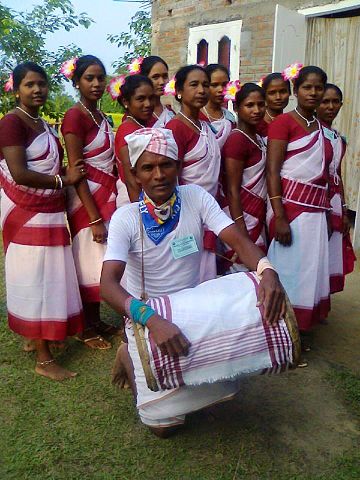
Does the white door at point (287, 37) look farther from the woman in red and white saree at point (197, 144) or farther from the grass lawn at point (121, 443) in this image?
the grass lawn at point (121, 443)

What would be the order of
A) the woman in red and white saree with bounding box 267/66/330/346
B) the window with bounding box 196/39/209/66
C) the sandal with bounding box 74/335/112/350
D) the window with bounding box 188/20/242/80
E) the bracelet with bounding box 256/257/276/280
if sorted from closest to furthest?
the bracelet with bounding box 256/257/276/280 < the woman in red and white saree with bounding box 267/66/330/346 < the sandal with bounding box 74/335/112/350 < the window with bounding box 188/20/242/80 < the window with bounding box 196/39/209/66

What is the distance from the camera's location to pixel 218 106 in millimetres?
4004

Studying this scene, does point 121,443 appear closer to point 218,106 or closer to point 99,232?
point 99,232

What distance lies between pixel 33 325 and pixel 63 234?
58cm

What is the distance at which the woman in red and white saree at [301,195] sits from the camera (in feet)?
10.7

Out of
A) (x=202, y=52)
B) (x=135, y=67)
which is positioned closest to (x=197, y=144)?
(x=135, y=67)

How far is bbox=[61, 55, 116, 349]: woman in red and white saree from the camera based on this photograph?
3.29m

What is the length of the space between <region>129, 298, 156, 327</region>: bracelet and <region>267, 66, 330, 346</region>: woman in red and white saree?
1.47 m

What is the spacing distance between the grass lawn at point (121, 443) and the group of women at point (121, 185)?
0.31 metres

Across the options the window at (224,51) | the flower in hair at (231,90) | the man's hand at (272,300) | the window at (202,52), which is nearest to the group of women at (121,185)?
the flower in hair at (231,90)

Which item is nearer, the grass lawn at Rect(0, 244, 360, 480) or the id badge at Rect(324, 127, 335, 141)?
the grass lawn at Rect(0, 244, 360, 480)

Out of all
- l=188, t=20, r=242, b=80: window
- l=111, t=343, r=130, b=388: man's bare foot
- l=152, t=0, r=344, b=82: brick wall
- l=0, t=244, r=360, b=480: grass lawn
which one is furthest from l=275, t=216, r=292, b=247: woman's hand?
l=188, t=20, r=242, b=80: window

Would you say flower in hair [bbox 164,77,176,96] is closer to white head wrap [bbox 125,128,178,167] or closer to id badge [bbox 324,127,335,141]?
id badge [bbox 324,127,335,141]

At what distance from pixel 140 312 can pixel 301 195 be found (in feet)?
5.34
